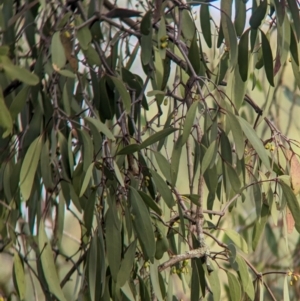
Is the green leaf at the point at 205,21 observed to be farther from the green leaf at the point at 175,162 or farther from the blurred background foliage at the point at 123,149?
the green leaf at the point at 175,162

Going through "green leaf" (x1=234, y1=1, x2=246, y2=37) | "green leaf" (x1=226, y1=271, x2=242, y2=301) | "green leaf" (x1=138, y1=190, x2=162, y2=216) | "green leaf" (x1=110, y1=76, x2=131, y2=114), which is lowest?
"green leaf" (x1=226, y1=271, x2=242, y2=301)

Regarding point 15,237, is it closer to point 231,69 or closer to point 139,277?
point 139,277

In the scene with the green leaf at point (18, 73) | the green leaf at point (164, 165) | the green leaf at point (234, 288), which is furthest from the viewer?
the green leaf at point (234, 288)

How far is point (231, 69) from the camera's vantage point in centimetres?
114

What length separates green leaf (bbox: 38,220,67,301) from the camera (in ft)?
3.53

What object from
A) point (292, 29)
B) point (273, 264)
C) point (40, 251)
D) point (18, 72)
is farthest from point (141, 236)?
point (273, 264)

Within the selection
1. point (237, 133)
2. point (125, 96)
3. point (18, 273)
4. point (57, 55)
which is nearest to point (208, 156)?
point (237, 133)

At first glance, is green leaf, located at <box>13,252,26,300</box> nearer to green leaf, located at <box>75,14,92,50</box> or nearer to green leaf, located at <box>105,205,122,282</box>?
green leaf, located at <box>105,205,122,282</box>

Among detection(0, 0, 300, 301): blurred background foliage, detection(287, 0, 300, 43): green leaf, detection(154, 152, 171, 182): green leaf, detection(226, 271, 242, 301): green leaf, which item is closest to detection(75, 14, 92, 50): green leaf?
detection(0, 0, 300, 301): blurred background foliage

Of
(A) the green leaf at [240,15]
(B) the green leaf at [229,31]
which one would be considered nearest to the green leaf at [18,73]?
(B) the green leaf at [229,31]

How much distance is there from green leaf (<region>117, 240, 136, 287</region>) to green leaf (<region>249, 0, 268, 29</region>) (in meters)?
0.40

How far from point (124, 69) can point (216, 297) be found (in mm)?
420

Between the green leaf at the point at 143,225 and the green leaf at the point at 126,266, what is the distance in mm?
41

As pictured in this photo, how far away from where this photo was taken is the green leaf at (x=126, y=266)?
1.02m
